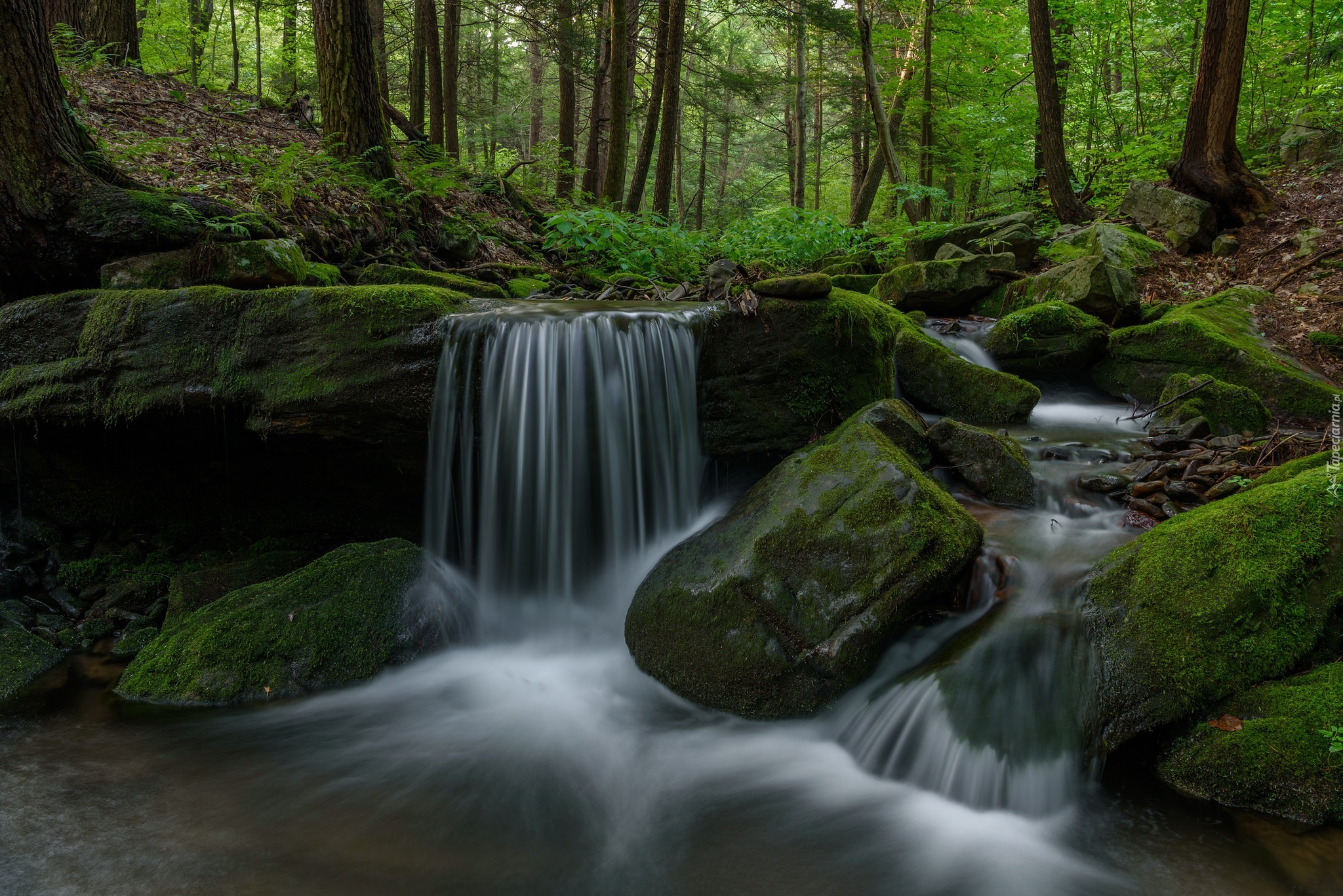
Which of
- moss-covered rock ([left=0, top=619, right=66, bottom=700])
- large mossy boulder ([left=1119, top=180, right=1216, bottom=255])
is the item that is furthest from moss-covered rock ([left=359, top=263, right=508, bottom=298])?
large mossy boulder ([left=1119, top=180, right=1216, bottom=255])

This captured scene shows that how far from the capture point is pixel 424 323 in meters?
5.05

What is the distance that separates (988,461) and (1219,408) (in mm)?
2505

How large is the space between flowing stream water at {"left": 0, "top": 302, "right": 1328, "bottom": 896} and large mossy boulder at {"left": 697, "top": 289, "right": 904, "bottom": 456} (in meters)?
0.21

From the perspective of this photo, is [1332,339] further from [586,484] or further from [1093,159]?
[1093,159]

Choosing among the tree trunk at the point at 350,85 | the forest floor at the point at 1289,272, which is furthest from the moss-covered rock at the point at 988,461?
the tree trunk at the point at 350,85

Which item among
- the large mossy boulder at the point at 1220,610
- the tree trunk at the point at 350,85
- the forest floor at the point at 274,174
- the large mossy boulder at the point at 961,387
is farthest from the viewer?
the tree trunk at the point at 350,85

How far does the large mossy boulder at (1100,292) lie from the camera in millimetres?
8195

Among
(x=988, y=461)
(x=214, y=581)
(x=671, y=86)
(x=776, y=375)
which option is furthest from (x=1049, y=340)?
(x=214, y=581)

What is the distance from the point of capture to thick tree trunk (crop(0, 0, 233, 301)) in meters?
4.96

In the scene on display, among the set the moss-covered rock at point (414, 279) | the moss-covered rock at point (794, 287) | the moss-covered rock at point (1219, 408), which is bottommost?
the moss-covered rock at point (1219, 408)

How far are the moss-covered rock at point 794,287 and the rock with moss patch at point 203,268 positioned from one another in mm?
3816

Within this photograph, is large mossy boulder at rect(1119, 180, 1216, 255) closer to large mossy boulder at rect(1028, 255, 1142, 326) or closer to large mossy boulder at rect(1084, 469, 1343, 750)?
large mossy boulder at rect(1028, 255, 1142, 326)

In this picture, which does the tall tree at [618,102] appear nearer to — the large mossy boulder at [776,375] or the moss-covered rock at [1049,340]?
the moss-covered rock at [1049,340]

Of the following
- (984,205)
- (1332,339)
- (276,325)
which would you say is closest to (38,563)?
(276,325)
